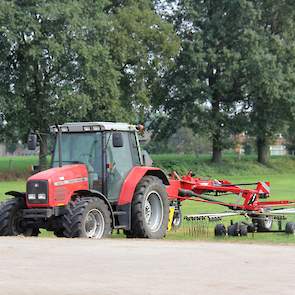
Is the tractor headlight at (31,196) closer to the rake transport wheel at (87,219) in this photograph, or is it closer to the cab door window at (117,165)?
the rake transport wheel at (87,219)

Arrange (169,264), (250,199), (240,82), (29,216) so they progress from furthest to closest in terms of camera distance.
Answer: (240,82), (250,199), (29,216), (169,264)

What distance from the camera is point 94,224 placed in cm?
1421

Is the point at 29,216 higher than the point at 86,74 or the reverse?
the reverse

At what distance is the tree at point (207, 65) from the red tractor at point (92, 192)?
4008 cm

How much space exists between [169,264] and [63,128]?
575 cm

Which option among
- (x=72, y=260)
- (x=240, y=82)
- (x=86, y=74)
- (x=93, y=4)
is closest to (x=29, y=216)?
(x=72, y=260)

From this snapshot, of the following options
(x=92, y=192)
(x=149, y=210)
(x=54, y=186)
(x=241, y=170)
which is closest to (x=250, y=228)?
(x=149, y=210)

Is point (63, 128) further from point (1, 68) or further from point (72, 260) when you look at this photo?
point (1, 68)

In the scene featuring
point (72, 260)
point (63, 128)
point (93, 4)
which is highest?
point (93, 4)

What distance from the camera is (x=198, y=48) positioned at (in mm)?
55500

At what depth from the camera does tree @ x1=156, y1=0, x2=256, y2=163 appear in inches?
2191

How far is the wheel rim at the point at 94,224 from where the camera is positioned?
1406 centimetres

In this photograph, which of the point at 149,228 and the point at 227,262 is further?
the point at 149,228

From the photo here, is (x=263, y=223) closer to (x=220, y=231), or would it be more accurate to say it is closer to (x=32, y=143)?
(x=220, y=231)
